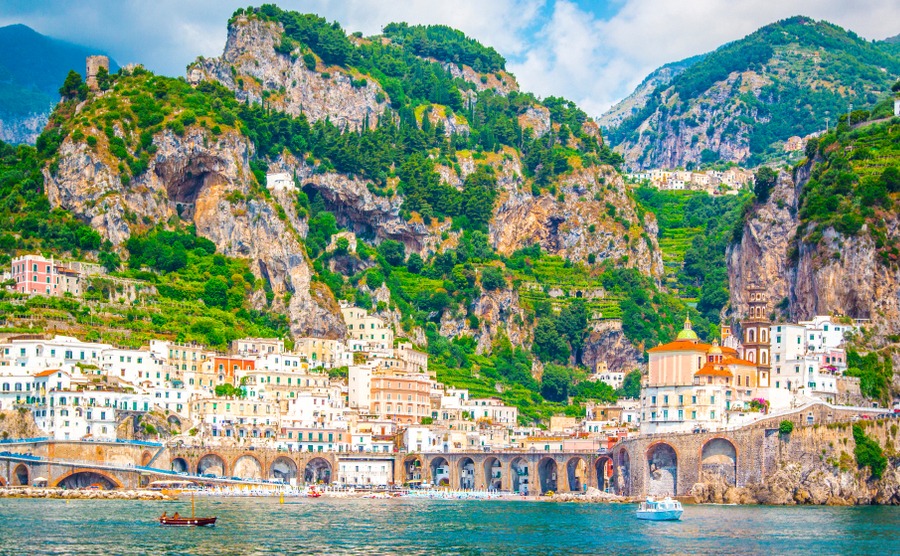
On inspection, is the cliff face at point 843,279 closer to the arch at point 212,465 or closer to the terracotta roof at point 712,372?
the terracotta roof at point 712,372

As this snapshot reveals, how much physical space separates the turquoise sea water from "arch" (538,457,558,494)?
22287 millimetres

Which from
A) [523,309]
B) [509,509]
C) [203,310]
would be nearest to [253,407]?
[203,310]

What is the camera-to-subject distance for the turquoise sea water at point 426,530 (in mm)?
82875

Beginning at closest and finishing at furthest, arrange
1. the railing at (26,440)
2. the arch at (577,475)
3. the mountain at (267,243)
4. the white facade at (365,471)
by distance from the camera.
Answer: the railing at (26,440) < the white facade at (365,471) < the arch at (577,475) < the mountain at (267,243)

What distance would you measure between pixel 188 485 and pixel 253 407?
18.9 metres

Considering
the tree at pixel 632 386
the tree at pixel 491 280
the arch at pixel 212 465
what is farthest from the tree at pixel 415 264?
the arch at pixel 212 465

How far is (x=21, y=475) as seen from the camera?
12044 cm

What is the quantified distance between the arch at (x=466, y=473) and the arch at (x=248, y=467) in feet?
64.5

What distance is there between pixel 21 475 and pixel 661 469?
51.8 metres

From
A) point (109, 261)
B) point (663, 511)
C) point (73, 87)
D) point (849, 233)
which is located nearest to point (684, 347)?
point (849, 233)

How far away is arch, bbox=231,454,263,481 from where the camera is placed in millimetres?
134750

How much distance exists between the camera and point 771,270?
174125 mm

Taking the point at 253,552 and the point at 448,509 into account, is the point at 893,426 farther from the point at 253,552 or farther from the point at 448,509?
the point at 253,552

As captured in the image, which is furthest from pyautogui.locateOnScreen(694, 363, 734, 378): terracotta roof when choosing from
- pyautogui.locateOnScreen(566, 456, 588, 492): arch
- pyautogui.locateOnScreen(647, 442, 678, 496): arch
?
pyautogui.locateOnScreen(566, 456, 588, 492): arch
